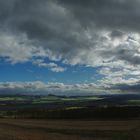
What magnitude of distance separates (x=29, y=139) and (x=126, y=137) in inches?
502

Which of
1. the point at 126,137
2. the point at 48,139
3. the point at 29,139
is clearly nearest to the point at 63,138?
the point at 48,139

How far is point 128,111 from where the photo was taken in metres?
92.4

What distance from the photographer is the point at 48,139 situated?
40844mm

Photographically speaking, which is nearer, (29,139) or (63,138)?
(29,139)

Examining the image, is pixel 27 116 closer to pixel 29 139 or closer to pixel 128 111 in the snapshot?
pixel 128 111

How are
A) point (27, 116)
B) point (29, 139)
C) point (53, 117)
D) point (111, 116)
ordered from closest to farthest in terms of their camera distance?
point (29, 139)
point (111, 116)
point (53, 117)
point (27, 116)

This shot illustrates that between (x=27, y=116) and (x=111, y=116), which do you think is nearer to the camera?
(x=111, y=116)

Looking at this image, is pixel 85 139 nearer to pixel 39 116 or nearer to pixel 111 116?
pixel 111 116

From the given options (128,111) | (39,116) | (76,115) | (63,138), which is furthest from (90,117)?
(63,138)

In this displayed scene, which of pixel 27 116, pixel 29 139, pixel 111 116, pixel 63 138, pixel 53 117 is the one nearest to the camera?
pixel 29 139

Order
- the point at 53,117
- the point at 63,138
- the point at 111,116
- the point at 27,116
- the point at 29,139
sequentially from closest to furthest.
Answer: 1. the point at 29,139
2. the point at 63,138
3. the point at 111,116
4. the point at 53,117
5. the point at 27,116

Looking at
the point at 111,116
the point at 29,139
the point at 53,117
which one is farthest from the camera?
the point at 53,117

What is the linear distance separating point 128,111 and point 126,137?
51.6 m

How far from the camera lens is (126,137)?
41.8 m
